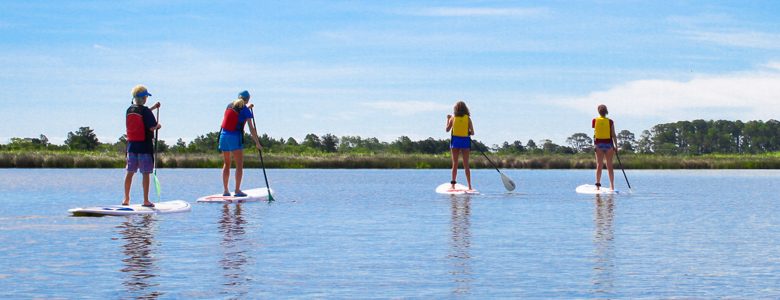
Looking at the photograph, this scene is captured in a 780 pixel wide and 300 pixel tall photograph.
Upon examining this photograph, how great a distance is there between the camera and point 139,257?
8.44 meters

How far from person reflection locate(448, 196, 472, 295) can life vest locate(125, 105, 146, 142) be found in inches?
159

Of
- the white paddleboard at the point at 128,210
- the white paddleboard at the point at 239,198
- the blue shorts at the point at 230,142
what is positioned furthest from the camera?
the blue shorts at the point at 230,142

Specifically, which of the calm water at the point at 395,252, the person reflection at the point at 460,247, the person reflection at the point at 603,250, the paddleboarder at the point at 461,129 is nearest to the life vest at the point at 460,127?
the paddleboarder at the point at 461,129

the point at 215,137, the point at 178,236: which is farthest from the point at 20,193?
the point at 215,137

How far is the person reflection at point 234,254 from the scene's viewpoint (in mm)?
6933

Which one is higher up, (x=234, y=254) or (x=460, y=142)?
(x=460, y=142)

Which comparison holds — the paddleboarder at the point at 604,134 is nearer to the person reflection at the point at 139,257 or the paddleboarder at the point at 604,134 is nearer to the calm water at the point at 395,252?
the calm water at the point at 395,252

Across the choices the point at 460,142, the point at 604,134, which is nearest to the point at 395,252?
the point at 460,142

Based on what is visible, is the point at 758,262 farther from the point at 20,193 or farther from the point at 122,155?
the point at 122,155

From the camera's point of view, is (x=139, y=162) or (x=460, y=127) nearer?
(x=139, y=162)

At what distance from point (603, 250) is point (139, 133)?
654cm

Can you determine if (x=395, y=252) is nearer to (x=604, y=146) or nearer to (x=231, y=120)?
(x=231, y=120)

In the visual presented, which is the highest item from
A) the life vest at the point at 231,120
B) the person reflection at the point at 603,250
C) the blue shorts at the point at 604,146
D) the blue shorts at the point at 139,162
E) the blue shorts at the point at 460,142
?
the life vest at the point at 231,120

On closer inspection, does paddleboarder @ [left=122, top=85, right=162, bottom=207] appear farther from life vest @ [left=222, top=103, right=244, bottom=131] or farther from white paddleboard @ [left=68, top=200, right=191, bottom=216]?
life vest @ [left=222, top=103, right=244, bottom=131]
